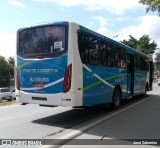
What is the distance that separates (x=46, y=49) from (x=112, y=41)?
13.7ft

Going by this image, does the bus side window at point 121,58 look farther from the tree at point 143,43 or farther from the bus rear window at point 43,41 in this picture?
the tree at point 143,43

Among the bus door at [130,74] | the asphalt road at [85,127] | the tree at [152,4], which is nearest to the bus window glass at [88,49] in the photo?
the asphalt road at [85,127]

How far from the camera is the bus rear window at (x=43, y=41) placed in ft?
32.0

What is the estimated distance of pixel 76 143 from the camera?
724 cm

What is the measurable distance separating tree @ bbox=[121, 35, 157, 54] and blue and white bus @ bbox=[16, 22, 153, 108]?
2456 inches

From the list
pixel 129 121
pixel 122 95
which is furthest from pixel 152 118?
pixel 122 95

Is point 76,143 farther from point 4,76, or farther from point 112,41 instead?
point 4,76

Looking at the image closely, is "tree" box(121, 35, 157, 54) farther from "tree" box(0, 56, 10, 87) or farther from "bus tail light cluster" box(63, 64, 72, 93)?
"bus tail light cluster" box(63, 64, 72, 93)

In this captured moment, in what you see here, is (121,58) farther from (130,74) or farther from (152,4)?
(152,4)

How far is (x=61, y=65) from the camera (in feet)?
31.6

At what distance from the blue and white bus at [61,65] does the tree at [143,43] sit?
62.4 m

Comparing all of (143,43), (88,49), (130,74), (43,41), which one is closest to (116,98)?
(130,74)

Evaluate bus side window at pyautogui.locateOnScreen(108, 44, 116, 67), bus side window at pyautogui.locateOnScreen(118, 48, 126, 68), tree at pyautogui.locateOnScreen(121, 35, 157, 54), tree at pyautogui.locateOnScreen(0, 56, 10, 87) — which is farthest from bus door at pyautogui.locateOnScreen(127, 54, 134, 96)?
tree at pyautogui.locateOnScreen(0, 56, 10, 87)

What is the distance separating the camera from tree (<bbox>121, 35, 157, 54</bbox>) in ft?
238
